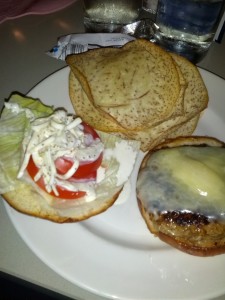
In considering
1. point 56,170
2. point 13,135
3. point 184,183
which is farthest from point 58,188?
point 184,183

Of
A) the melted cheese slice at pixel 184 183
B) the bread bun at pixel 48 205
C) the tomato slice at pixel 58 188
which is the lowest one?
the bread bun at pixel 48 205

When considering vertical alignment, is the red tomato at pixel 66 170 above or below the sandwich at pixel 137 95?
below

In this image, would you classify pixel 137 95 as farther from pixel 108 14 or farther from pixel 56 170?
pixel 108 14

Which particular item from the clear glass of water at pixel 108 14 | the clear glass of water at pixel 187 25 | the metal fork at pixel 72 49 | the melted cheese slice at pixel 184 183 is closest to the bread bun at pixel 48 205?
the melted cheese slice at pixel 184 183

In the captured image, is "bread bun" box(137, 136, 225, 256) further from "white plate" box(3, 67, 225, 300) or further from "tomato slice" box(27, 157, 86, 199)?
"tomato slice" box(27, 157, 86, 199)

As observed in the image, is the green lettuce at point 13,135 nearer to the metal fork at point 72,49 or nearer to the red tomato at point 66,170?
the red tomato at point 66,170

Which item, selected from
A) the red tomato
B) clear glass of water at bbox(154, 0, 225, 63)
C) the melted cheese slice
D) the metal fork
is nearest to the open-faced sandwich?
the red tomato

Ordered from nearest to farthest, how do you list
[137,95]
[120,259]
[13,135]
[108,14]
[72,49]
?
[120,259]
[13,135]
[137,95]
[72,49]
[108,14]

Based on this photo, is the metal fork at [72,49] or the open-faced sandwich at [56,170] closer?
the open-faced sandwich at [56,170]
